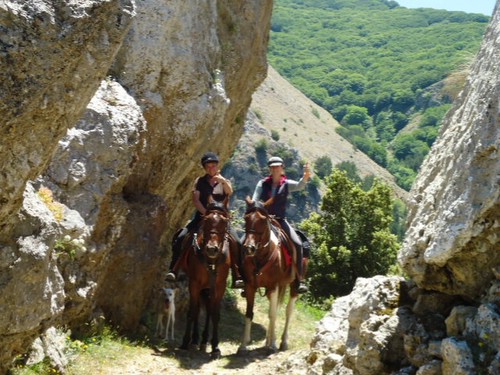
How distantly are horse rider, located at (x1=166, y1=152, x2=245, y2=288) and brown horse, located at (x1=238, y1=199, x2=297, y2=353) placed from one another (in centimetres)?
47

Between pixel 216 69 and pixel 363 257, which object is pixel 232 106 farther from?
pixel 363 257

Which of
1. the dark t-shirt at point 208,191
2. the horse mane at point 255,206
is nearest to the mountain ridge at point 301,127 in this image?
the dark t-shirt at point 208,191

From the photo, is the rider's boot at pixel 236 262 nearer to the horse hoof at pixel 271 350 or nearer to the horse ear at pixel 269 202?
the horse ear at pixel 269 202

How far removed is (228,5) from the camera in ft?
59.8

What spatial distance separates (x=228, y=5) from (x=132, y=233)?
7.24m

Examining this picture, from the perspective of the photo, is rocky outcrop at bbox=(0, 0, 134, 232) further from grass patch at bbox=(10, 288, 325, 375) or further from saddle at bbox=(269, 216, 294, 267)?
saddle at bbox=(269, 216, 294, 267)

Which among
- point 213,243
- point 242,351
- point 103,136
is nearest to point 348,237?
point 242,351

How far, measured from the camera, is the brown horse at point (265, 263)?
1367cm

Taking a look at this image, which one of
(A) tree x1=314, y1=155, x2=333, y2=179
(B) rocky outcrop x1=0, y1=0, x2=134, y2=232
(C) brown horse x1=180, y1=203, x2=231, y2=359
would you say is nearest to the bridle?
(C) brown horse x1=180, y1=203, x2=231, y2=359

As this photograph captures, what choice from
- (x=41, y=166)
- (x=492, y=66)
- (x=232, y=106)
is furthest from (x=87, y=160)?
(x=232, y=106)

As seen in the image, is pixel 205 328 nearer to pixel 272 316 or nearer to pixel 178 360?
pixel 272 316

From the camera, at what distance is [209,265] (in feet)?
45.8

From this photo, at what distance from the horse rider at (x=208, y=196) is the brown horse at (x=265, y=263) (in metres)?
0.47

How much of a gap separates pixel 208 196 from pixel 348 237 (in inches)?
798
